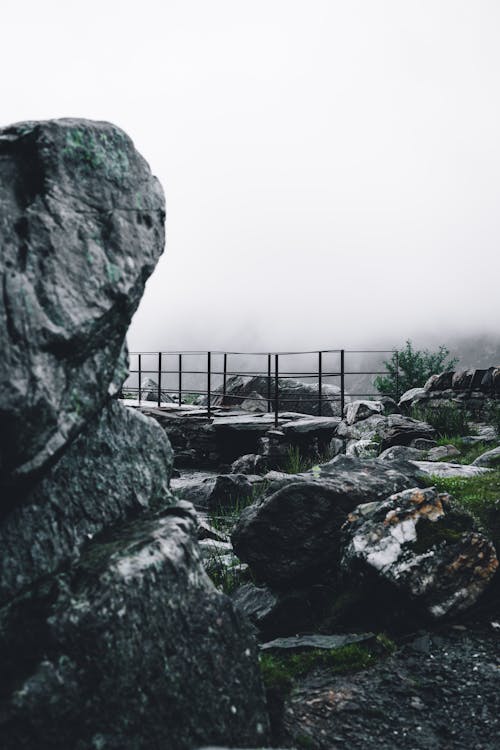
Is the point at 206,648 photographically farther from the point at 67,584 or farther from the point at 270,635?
the point at 270,635

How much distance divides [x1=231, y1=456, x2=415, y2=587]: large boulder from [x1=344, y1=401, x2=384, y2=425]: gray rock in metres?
6.84

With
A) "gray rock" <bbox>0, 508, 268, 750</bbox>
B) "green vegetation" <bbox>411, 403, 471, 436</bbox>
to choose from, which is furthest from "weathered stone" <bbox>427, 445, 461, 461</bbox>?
"gray rock" <bbox>0, 508, 268, 750</bbox>

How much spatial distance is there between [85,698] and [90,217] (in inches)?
70.4

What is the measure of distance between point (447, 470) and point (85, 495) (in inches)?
175

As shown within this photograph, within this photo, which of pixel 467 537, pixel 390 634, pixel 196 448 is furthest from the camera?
pixel 196 448

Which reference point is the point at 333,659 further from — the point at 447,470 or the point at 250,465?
the point at 250,465

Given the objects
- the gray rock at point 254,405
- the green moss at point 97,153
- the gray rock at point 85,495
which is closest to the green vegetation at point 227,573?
the gray rock at point 85,495

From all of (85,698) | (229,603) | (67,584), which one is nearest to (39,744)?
(85,698)

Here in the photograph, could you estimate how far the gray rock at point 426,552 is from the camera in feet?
13.3

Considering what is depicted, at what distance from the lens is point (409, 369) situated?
16.0 meters

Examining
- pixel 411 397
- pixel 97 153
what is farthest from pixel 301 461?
pixel 97 153

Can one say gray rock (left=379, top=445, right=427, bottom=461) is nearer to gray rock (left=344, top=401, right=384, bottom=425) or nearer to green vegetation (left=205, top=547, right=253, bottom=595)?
gray rock (left=344, top=401, right=384, bottom=425)

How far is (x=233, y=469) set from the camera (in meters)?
13.4

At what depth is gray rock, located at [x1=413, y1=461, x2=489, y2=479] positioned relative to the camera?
6156mm
